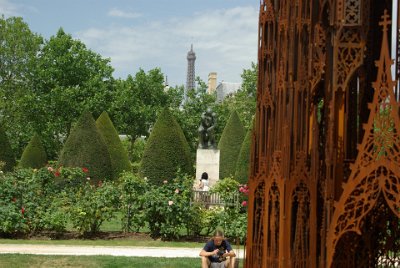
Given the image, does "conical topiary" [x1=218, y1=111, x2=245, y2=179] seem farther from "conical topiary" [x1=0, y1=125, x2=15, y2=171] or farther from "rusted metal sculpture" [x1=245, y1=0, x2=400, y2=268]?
"rusted metal sculpture" [x1=245, y1=0, x2=400, y2=268]

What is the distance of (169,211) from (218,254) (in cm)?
662

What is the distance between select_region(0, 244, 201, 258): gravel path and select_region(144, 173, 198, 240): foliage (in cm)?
134

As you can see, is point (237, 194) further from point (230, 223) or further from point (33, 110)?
point (33, 110)

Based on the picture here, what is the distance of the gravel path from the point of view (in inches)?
467

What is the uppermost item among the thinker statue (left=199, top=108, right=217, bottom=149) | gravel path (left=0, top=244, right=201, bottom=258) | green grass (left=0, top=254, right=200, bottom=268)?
the thinker statue (left=199, top=108, right=217, bottom=149)

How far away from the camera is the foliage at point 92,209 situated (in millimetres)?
14680

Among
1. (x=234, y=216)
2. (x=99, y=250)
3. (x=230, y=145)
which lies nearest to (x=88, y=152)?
(x=230, y=145)

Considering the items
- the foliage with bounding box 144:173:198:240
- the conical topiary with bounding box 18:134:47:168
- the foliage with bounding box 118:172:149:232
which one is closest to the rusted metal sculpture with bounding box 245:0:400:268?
the foliage with bounding box 144:173:198:240

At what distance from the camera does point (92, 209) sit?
48.2 feet

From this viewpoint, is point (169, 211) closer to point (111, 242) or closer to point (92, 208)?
point (111, 242)

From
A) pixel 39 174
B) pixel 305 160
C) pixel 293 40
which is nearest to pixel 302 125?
pixel 305 160

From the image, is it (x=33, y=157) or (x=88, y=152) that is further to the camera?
(x=33, y=157)

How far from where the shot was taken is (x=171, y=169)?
2633cm

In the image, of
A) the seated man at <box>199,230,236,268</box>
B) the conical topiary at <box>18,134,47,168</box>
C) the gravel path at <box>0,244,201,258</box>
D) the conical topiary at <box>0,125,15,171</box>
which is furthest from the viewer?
the conical topiary at <box>18,134,47,168</box>
